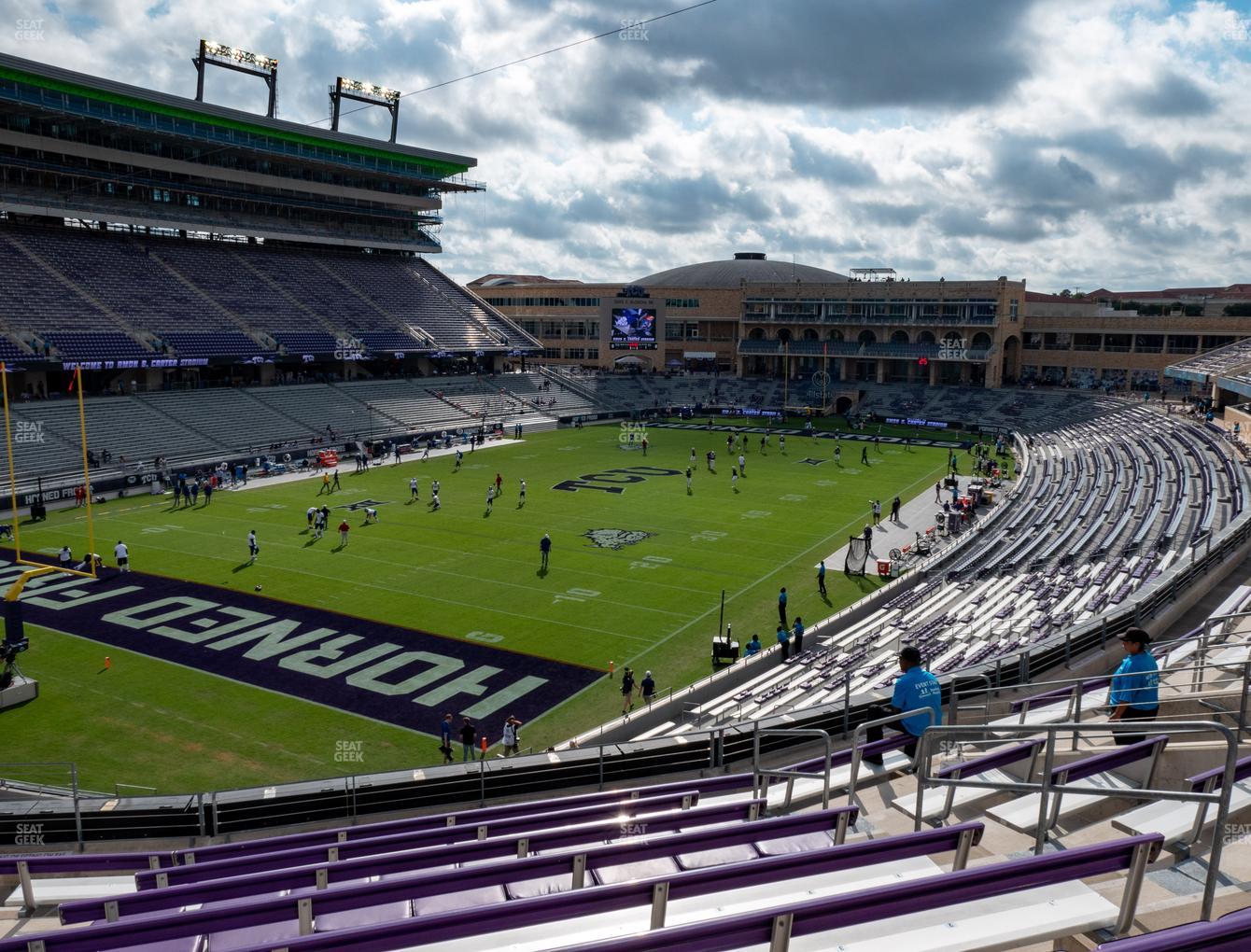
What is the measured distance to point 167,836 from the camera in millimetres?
10734

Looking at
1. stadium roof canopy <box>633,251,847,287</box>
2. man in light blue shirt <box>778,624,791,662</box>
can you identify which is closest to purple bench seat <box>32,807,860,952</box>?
man in light blue shirt <box>778,624,791,662</box>

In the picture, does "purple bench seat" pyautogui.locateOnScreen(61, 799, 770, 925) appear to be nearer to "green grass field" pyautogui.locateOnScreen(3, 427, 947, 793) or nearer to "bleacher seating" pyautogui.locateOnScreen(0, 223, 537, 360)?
"green grass field" pyautogui.locateOnScreen(3, 427, 947, 793)

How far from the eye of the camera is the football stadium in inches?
209

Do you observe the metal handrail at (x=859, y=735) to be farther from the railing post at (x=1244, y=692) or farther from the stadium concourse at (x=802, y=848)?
the railing post at (x=1244, y=692)

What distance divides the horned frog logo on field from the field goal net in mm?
8059

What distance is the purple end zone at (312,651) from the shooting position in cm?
2064

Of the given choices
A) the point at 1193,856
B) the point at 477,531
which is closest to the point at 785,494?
the point at 477,531

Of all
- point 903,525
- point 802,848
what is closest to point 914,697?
point 802,848

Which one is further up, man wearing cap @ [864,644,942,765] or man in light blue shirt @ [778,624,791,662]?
man wearing cap @ [864,644,942,765]

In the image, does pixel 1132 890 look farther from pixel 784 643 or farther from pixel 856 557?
pixel 856 557

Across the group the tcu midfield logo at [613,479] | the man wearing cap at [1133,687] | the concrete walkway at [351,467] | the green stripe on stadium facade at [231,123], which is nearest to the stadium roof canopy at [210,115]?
the green stripe on stadium facade at [231,123]

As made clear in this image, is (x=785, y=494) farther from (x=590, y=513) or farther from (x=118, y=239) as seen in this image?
(x=118, y=239)

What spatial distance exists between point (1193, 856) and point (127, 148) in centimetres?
7552

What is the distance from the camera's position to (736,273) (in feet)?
374
